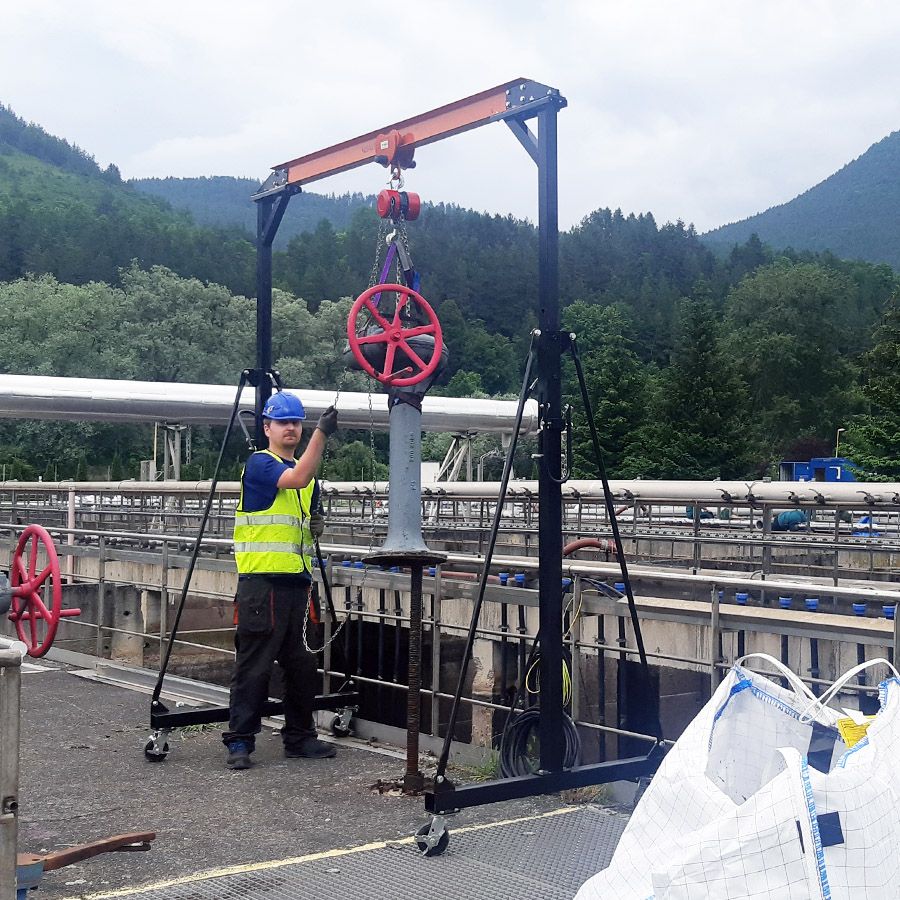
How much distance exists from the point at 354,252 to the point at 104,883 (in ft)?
446

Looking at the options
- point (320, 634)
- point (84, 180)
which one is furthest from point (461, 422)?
point (84, 180)

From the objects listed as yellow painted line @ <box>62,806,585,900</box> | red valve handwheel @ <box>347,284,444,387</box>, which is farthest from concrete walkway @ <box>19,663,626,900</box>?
red valve handwheel @ <box>347,284,444,387</box>

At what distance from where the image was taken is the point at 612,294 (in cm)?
13562

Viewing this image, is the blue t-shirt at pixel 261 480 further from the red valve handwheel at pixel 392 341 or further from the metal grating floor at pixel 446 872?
the metal grating floor at pixel 446 872

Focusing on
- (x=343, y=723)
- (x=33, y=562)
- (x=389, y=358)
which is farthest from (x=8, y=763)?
(x=33, y=562)

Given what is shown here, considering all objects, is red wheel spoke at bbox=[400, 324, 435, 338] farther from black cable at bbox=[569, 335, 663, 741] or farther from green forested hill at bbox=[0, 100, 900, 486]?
green forested hill at bbox=[0, 100, 900, 486]

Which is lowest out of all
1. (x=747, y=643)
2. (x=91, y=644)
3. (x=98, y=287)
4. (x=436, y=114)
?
(x=91, y=644)

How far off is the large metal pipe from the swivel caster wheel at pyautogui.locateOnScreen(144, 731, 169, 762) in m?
30.5

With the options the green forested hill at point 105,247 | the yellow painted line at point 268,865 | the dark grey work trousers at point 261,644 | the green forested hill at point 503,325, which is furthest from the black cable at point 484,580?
the green forested hill at point 105,247

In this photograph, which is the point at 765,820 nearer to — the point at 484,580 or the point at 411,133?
the point at 484,580

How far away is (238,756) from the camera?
23.8 feet

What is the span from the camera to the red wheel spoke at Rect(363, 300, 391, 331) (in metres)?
6.76

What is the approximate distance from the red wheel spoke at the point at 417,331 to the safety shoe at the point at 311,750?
2.69 m

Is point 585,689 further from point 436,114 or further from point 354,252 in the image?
point 354,252
